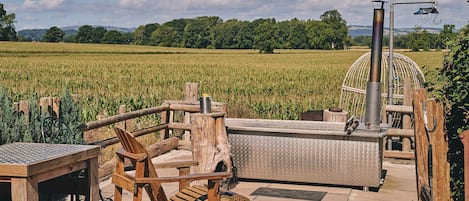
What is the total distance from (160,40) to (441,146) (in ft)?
366

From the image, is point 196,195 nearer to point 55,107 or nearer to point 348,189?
point 55,107

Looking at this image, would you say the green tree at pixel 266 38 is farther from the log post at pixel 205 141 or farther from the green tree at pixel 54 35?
the log post at pixel 205 141

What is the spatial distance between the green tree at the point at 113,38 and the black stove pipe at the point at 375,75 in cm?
11110

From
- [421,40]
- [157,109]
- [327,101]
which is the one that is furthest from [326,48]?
[157,109]

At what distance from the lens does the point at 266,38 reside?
92.4m

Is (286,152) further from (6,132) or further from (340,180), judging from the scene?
(6,132)

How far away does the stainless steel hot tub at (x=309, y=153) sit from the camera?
784 centimetres

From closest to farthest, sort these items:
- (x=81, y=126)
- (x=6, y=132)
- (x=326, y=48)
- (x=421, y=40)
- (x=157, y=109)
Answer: (x=6, y=132), (x=81, y=126), (x=157, y=109), (x=421, y=40), (x=326, y=48)

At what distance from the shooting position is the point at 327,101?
19.0 m

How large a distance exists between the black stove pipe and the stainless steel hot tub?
0.19m

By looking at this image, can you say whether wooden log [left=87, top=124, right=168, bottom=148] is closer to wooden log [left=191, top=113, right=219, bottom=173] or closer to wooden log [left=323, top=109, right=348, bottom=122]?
wooden log [left=191, top=113, right=219, bottom=173]

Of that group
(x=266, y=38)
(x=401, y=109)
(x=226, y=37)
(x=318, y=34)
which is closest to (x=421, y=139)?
(x=401, y=109)

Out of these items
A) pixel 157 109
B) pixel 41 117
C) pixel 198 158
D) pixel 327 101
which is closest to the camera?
pixel 41 117

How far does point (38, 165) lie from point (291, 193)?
4060 mm
